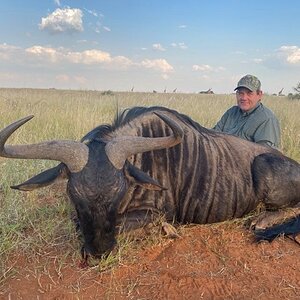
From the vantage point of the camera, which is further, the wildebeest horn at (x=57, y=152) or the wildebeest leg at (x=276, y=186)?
the wildebeest leg at (x=276, y=186)

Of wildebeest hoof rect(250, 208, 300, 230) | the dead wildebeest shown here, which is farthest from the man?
wildebeest hoof rect(250, 208, 300, 230)

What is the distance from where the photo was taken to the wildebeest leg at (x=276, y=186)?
13.8ft

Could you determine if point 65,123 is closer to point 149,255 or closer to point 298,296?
point 149,255

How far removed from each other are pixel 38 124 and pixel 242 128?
4499mm

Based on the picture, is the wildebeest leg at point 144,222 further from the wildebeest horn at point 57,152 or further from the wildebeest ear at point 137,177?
the wildebeest horn at point 57,152

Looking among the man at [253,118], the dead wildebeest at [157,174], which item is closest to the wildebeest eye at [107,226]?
the dead wildebeest at [157,174]

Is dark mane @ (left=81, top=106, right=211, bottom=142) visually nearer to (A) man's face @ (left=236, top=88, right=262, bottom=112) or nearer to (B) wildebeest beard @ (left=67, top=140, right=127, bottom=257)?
(B) wildebeest beard @ (left=67, top=140, right=127, bottom=257)

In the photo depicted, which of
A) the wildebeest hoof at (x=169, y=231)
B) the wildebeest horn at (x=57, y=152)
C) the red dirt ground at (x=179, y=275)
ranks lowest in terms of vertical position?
the red dirt ground at (x=179, y=275)

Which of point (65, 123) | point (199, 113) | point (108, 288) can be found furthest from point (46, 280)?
point (199, 113)

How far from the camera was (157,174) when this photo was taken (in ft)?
12.7

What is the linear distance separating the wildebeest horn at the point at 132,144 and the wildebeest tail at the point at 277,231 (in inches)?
50.7

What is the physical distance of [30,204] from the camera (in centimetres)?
429

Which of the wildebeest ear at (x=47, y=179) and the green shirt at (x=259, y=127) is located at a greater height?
the green shirt at (x=259, y=127)

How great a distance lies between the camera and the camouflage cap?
541 centimetres
